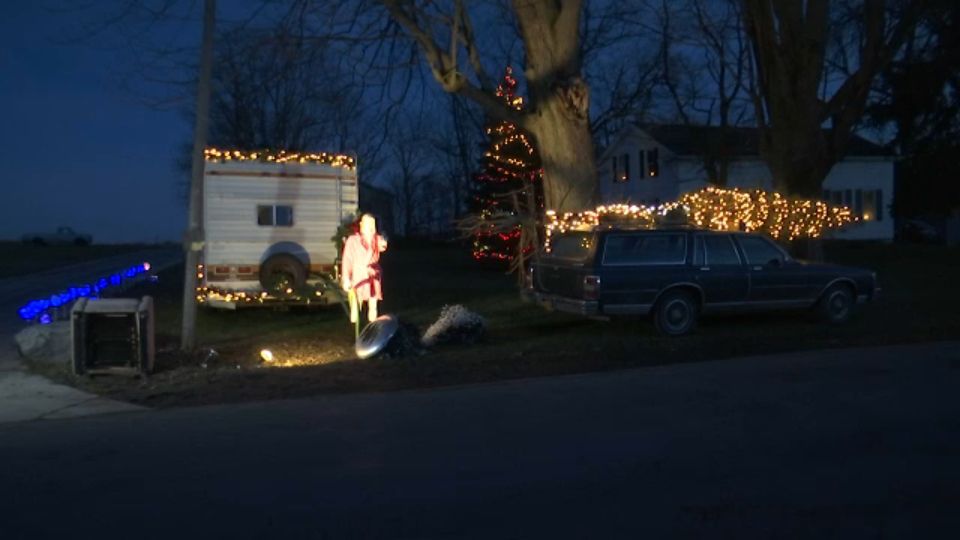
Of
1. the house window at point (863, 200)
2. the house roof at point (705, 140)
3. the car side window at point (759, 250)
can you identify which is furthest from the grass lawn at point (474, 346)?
the house window at point (863, 200)

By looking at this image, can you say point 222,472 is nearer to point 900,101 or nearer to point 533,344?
point 533,344

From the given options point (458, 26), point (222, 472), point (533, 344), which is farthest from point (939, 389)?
point (458, 26)

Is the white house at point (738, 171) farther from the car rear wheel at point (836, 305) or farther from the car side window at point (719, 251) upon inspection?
the car side window at point (719, 251)

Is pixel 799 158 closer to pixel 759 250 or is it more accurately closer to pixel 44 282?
pixel 759 250

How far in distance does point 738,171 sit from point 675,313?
32193 millimetres

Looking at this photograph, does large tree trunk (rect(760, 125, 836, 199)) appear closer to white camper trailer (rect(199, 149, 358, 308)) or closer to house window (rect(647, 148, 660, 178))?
white camper trailer (rect(199, 149, 358, 308))

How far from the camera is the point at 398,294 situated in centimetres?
2703

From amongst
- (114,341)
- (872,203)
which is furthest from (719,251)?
(872,203)

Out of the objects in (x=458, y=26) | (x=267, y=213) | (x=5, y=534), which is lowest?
(x=5, y=534)

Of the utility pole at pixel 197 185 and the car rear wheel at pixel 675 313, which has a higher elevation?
the utility pole at pixel 197 185

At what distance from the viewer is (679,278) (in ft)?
51.7

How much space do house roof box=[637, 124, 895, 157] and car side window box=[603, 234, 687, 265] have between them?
29.0 m

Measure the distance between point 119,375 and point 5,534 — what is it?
263 inches

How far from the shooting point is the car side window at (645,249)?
50.9 feet
